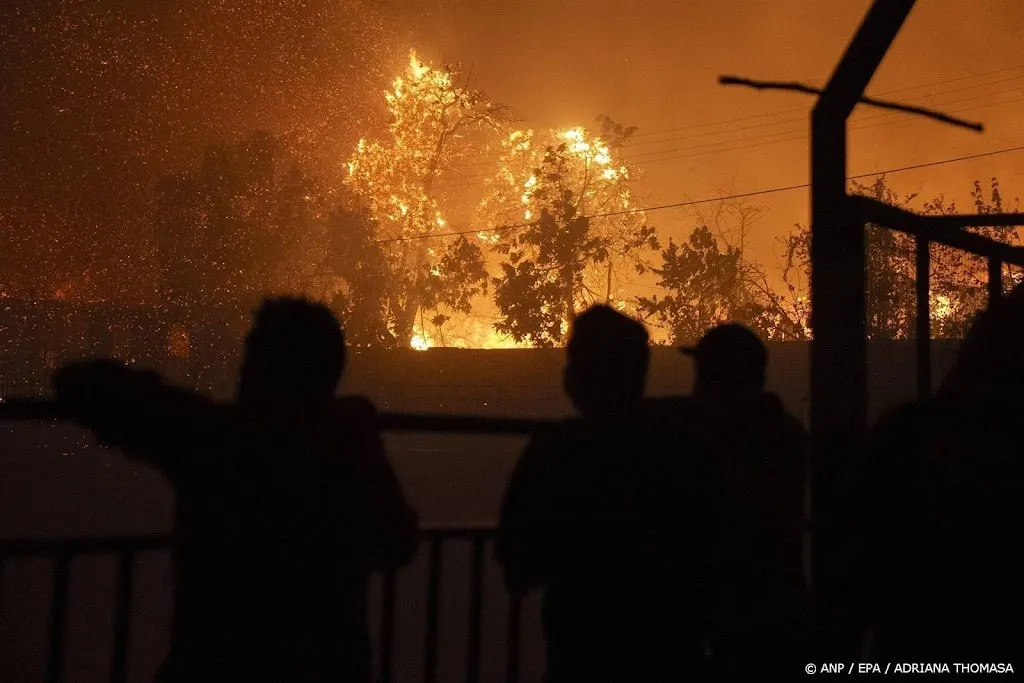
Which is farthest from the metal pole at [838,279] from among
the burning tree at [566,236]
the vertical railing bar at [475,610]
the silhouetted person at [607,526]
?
the burning tree at [566,236]

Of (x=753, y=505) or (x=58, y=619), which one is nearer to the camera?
(x=58, y=619)

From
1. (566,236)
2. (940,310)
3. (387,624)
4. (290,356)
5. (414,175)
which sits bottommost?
(387,624)

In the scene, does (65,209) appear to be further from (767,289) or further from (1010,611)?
(1010,611)

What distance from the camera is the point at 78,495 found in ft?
58.1

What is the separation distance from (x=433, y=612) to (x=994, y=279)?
2.54 m

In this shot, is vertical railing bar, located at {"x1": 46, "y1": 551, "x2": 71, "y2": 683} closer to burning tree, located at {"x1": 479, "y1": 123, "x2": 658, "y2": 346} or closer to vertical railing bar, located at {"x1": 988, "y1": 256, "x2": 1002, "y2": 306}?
vertical railing bar, located at {"x1": 988, "y1": 256, "x2": 1002, "y2": 306}

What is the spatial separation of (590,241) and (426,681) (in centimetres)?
3620

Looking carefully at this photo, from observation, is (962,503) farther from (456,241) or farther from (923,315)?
(456,241)

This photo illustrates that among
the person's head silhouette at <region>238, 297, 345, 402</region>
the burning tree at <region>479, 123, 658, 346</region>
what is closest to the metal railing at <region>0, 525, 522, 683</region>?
the person's head silhouette at <region>238, 297, 345, 402</region>

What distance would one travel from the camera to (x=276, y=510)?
6.79 ft

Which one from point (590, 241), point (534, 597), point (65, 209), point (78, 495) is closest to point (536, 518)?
point (534, 597)

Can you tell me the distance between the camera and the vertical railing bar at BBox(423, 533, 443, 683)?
9.80 ft

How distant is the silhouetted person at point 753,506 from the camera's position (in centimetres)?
310

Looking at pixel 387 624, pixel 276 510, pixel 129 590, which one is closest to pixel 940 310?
pixel 387 624
